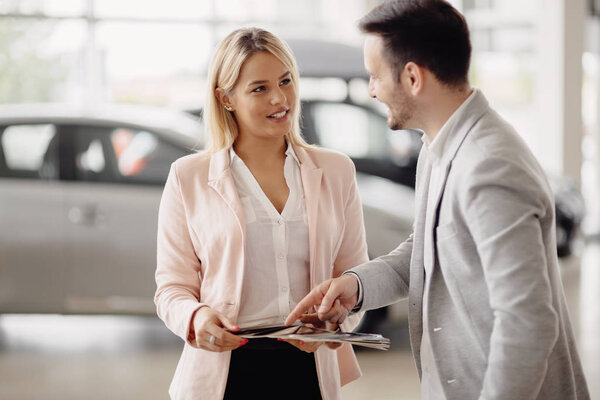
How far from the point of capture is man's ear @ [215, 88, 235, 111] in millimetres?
1968

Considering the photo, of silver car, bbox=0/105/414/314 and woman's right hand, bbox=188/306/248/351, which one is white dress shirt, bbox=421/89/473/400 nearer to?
woman's right hand, bbox=188/306/248/351

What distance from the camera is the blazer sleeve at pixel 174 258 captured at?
1.84 metres

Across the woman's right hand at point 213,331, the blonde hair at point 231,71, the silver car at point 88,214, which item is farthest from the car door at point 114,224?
the woman's right hand at point 213,331

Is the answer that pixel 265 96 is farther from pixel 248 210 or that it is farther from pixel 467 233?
pixel 467 233

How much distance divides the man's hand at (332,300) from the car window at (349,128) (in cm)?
460

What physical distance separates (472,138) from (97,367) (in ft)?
10.8

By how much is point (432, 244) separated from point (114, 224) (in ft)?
10.4

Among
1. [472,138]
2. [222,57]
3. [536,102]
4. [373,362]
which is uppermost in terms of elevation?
[222,57]

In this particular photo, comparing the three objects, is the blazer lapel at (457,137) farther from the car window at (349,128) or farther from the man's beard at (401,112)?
the car window at (349,128)

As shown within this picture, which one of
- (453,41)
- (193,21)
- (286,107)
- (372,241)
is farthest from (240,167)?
(193,21)

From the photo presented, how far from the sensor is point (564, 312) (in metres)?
1.49

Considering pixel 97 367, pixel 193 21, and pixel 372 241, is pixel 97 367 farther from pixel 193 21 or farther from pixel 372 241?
Answer: pixel 193 21

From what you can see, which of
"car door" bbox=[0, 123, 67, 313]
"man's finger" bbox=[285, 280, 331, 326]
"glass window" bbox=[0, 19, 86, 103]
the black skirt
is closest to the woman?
the black skirt

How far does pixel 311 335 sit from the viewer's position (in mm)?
1607
